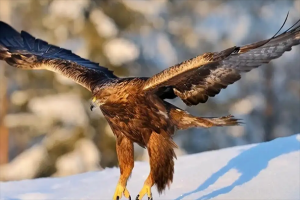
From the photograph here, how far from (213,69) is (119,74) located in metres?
10.0

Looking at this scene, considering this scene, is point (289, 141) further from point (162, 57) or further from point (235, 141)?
point (235, 141)

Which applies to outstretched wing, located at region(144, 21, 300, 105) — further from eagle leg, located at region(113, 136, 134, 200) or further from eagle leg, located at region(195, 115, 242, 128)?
eagle leg, located at region(113, 136, 134, 200)

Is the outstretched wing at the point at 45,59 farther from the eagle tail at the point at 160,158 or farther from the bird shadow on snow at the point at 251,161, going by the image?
the bird shadow on snow at the point at 251,161

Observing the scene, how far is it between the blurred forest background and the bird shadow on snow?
788cm

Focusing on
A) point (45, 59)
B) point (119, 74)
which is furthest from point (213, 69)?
point (119, 74)

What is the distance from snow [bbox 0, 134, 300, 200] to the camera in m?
6.02

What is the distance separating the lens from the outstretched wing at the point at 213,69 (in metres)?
4.90

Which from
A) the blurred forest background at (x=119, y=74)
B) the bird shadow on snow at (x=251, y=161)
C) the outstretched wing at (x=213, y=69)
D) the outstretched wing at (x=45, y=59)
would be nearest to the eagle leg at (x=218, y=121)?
the outstretched wing at (x=213, y=69)

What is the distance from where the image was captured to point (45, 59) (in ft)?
22.2

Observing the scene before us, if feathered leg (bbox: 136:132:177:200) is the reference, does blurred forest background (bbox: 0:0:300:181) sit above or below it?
above

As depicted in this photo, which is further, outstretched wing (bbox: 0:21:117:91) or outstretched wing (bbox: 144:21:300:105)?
outstretched wing (bbox: 0:21:117:91)

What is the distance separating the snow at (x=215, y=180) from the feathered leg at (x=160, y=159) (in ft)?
2.25

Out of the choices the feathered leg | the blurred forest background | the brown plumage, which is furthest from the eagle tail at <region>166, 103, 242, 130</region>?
the blurred forest background

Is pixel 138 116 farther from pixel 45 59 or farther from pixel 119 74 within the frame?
pixel 119 74
